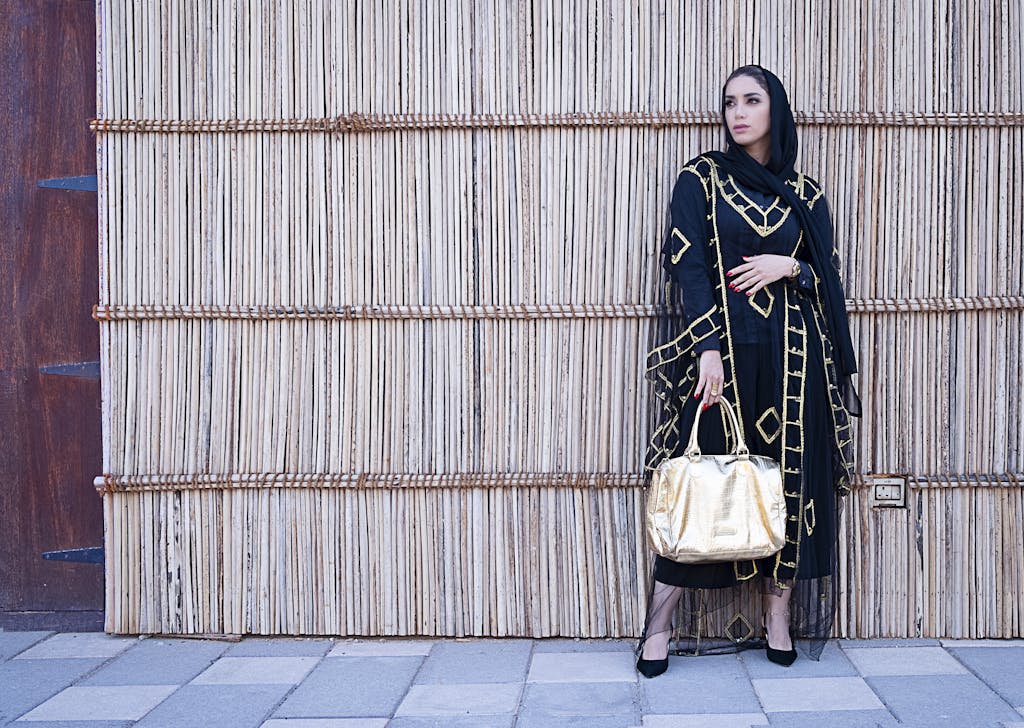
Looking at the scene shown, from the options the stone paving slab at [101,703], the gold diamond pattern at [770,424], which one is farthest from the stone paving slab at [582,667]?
the stone paving slab at [101,703]

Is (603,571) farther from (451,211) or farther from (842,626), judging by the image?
(451,211)

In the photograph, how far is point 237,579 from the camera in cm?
314

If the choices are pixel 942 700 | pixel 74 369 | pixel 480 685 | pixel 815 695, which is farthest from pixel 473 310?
pixel 942 700

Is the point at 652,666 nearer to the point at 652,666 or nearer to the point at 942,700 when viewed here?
the point at 652,666

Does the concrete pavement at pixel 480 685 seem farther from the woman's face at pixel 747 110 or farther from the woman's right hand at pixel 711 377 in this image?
the woman's face at pixel 747 110

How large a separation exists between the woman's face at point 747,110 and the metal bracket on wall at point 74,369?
2113mm

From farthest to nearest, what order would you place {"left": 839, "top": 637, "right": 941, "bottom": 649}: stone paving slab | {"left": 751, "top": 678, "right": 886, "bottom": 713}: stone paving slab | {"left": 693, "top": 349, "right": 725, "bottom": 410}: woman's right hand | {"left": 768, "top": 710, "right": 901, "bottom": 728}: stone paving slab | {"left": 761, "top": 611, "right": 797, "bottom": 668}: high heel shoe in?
1. {"left": 839, "top": 637, "right": 941, "bottom": 649}: stone paving slab
2. {"left": 761, "top": 611, "right": 797, "bottom": 668}: high heel shoe
3. {"left": 693, "top": 349, "right": 725, "bottom": 410}: woman's right hand
4. {"left": 751, "top": 678, "right": 886, "bottom": 713}: stone paving slab
5. {"left": 768, "top": 710, "right": 901, "bottom": 728}: stone paving slab

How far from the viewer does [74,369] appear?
10.6ft

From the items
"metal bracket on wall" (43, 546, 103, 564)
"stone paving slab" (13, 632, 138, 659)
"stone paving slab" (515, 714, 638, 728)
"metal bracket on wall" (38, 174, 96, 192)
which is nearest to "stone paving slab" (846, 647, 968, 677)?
"stone paving slab" (515, 714, 638, 728)

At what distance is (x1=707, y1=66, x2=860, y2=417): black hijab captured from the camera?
2.79 metres

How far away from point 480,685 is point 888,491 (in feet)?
4.46

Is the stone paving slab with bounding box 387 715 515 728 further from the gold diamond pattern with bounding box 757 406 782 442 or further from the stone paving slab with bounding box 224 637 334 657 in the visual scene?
the gold diamond pattern with bounding box 757 406 782 442

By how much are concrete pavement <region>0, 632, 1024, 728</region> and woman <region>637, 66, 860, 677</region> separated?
0.17 metres

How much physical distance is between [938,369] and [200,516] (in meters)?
2.31
